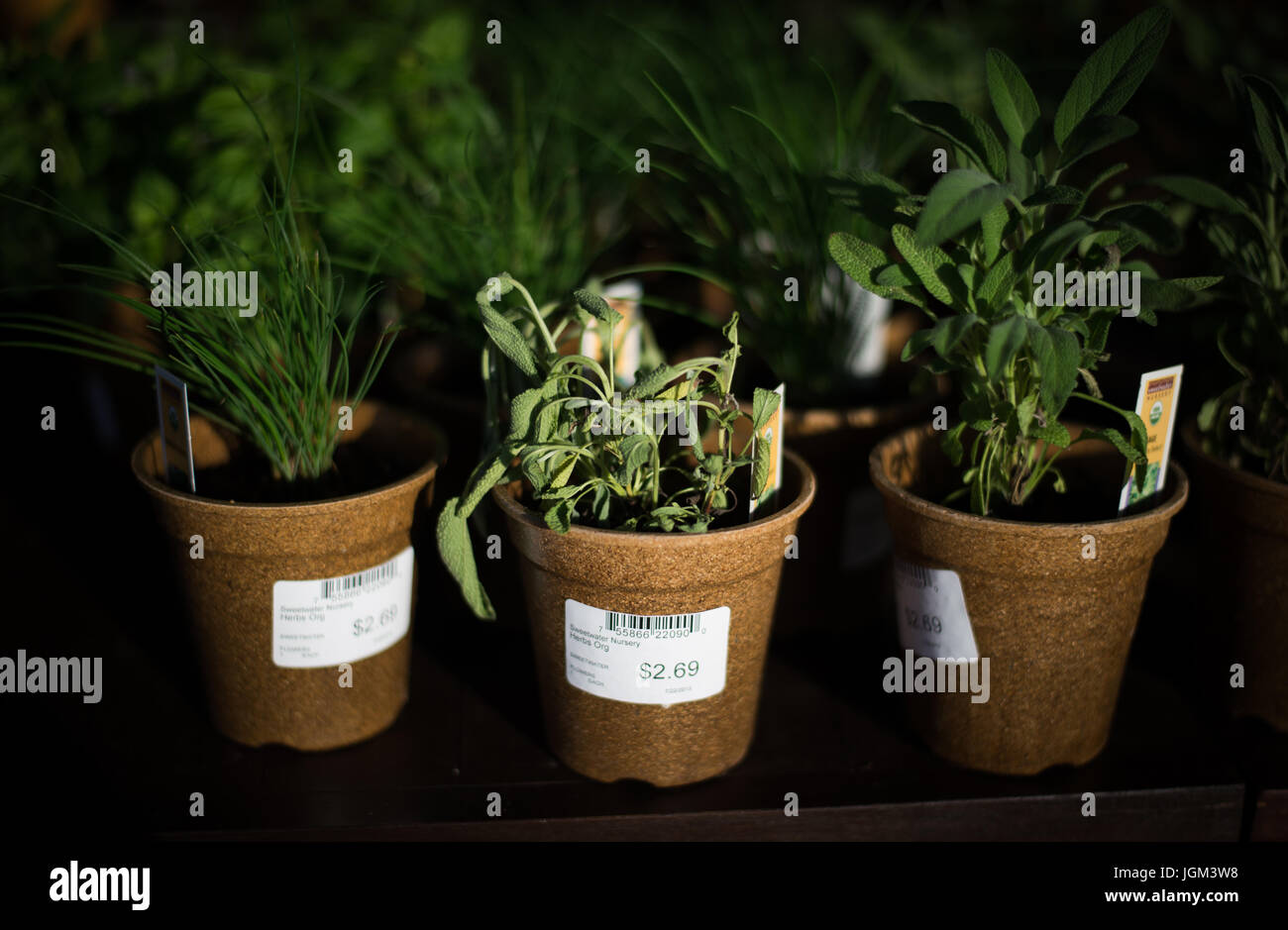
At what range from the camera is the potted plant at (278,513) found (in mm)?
758

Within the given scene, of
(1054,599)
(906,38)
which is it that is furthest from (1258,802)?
(906,38)

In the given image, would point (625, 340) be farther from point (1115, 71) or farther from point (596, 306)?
point (1115, 71)

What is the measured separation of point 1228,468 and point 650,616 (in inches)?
19.7

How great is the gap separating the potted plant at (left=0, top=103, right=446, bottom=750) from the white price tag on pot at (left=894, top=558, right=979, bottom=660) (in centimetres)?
41

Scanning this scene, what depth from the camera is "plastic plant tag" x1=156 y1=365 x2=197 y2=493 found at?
77 centimetres

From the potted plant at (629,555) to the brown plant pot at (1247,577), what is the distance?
354mm

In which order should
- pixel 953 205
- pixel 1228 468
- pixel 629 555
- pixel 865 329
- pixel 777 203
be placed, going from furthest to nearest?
pixel 865 329, pixel 777 203, pixel 1228 468, pixel 629 555, pixel 953 205

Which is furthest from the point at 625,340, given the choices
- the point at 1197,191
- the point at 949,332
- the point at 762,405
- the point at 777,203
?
the point at 1197,191

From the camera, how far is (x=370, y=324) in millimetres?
1346

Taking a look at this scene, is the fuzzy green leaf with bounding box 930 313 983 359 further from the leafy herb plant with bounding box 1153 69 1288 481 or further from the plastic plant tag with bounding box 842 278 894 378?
the plastic plant tag with bounding box 842 278 894 378

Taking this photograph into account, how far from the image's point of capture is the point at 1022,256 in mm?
694
